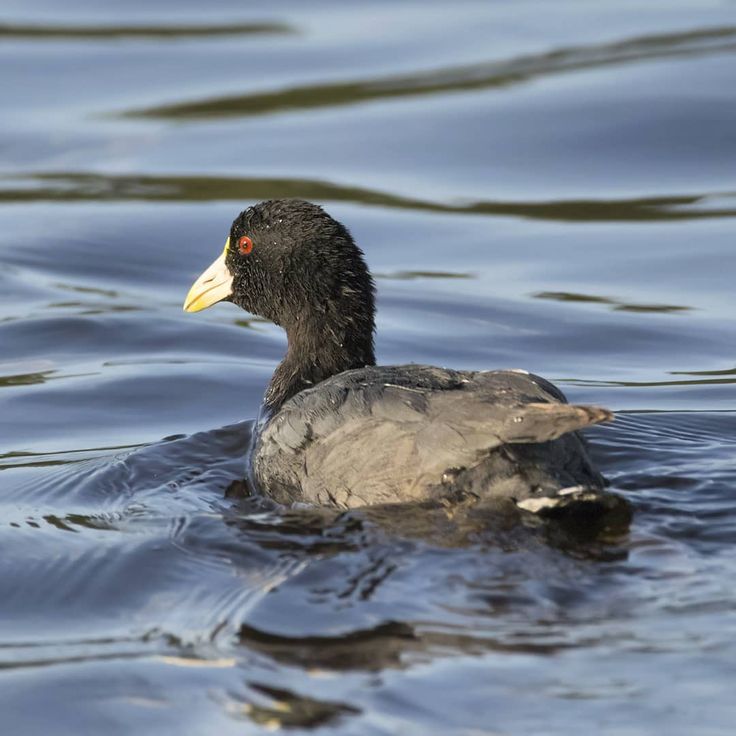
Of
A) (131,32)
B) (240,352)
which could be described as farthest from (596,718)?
(131,32)

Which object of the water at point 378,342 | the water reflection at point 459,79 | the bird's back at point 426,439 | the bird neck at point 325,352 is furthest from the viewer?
the water reflection at point 459,79

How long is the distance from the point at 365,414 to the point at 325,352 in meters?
1.20

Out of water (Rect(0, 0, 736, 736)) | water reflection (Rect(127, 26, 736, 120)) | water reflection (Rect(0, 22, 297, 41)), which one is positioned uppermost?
water reflection (Rect(0, 22, 297, 41))

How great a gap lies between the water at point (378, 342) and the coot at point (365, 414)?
17 centimetres

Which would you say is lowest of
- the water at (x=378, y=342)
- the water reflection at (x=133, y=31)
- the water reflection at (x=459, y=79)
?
the water at (x=378, y=342)

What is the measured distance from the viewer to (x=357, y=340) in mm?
7305

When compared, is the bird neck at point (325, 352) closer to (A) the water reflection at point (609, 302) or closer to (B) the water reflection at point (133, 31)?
(A) the water reflection at point (609, 302)

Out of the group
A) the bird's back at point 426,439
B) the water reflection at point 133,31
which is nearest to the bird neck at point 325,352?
the bird's back at point 426,439

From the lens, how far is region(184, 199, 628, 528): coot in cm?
581

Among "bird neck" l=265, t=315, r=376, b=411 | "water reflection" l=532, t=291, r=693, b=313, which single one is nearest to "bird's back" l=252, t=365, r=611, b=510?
"bird neck" l=265, t=315, r=376, b=411

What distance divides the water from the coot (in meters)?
0.17

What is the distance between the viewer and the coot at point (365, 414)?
19.1 ft

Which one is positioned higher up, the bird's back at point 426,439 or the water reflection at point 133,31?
the water reflection at point 133,31

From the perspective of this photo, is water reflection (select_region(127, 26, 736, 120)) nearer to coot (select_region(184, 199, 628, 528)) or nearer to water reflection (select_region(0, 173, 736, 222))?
water reflection (select_region(0, 173, 736, 222))
